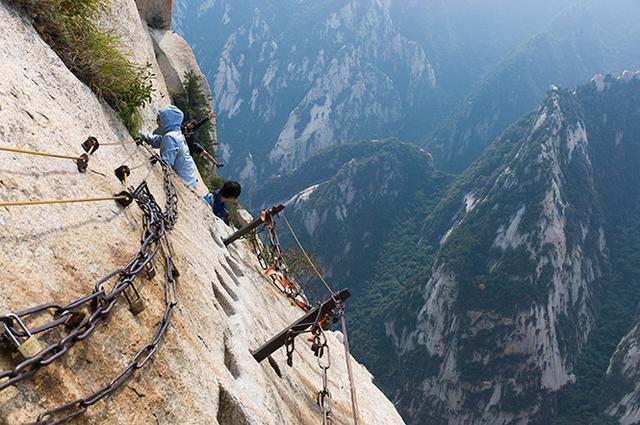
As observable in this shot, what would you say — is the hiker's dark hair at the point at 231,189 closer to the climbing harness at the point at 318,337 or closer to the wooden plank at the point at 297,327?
the climbing harness at the point at 318,337

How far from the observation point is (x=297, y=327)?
743cm

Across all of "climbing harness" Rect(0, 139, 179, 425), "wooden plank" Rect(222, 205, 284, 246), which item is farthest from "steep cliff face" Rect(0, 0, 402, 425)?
"wooden plank" Rect(222, 205, 284, 246)

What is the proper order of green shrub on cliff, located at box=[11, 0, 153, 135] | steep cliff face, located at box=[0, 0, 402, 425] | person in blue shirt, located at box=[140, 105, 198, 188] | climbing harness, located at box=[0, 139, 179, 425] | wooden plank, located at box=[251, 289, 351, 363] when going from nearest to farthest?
Answer: climbing harness, located at box=[0, 139, 179, 425] < steep cliff face, located at box=[0, 0, 402, 425] < wooden plank, located at box=[251, 289, 351, 363] < green shrub on cliff, located at box=[11, 0, 153, 135] < person in blue shirt, located at box=[140, 105, 198, 188]

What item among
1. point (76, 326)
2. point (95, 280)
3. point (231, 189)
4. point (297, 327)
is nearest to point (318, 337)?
point (297, 327)

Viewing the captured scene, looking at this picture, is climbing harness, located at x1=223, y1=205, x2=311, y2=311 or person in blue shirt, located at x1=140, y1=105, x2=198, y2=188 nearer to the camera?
person in blue shirt, located at x1=140, y1=105, x2=198, y2=188

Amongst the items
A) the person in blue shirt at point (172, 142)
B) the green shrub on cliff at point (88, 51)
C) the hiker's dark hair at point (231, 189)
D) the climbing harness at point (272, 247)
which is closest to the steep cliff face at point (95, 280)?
the green shrub on cliff at point (88, 51)

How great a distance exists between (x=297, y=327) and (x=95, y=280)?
384cm

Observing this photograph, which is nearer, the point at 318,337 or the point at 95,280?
the point at 95,280

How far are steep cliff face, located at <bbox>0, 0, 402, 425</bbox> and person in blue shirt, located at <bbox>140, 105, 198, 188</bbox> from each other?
65.8 inches

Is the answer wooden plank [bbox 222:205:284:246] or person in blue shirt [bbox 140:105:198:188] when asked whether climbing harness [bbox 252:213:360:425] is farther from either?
person in blue shirt [bbox 140:105:198:188]

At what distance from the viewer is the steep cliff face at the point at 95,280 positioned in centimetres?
355

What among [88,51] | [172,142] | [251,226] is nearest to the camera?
[88,51]

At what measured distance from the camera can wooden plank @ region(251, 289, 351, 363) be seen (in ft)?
22.6

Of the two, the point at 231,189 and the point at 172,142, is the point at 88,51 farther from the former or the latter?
the point at 231,189
